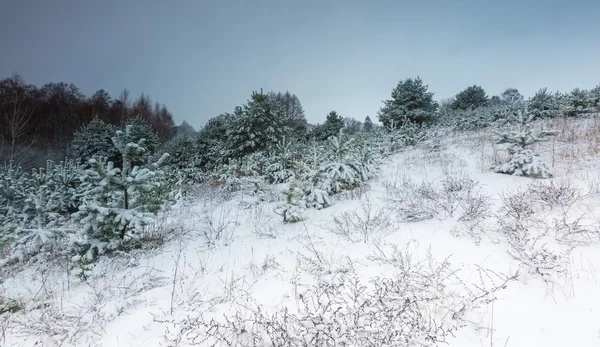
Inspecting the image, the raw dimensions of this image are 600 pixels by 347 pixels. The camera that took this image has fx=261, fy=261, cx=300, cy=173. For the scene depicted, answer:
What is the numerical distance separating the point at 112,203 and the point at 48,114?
108 feet

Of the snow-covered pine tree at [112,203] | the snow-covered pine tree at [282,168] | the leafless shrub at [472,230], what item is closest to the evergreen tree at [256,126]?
the snow-covered pine tree at [282,168]

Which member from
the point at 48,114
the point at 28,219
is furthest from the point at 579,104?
the point at 48,114

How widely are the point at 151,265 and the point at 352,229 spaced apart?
3.13 meters

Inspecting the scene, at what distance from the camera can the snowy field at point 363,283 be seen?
7.15 feet

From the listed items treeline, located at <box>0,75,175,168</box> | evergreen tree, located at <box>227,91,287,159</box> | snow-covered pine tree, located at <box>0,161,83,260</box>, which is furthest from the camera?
treeline, located at <box>0,75,175,168</box>

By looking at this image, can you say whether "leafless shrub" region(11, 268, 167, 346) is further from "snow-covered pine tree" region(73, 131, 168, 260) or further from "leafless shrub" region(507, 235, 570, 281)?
"leafless shrub" region(507, 235, 570, 281)

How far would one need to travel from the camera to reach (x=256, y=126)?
12.5 metres

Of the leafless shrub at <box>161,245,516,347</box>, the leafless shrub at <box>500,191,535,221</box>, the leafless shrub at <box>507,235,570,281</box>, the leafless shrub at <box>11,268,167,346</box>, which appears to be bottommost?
the leafless shrub at <box>11,268,167,346</box>

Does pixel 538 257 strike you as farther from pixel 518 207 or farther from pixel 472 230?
pixel 518 207

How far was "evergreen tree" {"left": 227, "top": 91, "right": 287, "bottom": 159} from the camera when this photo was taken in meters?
12.2

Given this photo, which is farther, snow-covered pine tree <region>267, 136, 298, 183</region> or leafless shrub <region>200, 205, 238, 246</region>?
snow-covered pine tree <region>267, 136, 298, 183</region>

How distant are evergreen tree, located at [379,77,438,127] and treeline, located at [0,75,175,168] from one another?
18074 mm

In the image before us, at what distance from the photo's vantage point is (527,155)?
224 inches

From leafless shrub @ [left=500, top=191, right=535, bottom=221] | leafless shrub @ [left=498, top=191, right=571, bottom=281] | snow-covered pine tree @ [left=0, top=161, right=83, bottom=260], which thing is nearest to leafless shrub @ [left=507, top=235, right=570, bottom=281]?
leafless shrub @ [left=498, top=191, right=571, bottom=281]
